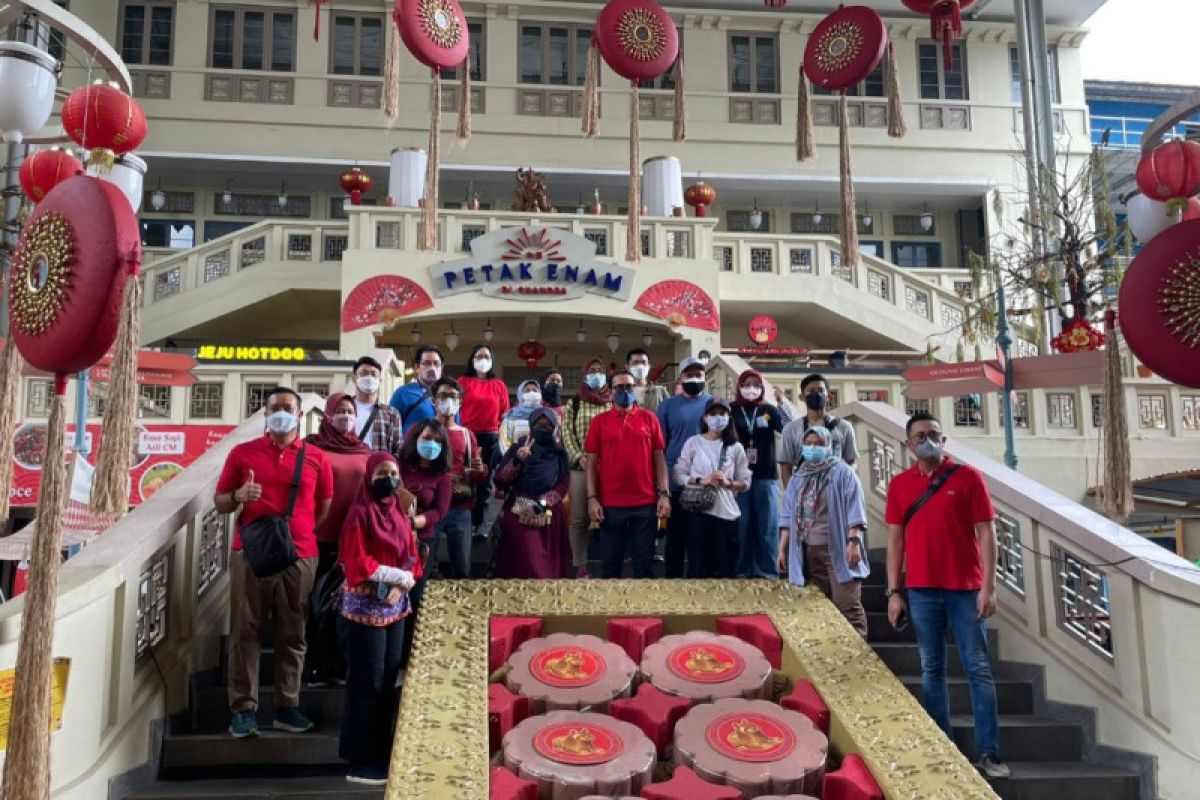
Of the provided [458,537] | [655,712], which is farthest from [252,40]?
A: [655,712]

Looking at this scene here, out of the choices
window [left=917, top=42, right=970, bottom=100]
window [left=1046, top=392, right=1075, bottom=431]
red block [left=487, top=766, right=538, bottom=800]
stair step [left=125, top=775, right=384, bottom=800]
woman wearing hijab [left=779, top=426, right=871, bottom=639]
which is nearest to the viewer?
red block [left=487, top=766, right=538, bottom=800]

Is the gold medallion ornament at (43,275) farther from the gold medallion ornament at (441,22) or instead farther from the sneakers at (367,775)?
the gold medallion ornament at (441,22)

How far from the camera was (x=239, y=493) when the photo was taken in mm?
4348

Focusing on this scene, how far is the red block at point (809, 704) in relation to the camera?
9.81 feet

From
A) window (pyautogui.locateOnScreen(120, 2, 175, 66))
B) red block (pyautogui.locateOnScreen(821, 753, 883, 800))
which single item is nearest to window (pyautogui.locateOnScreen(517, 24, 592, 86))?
window (pyautogui.locateOnScreen(120, 2, 175, 66))

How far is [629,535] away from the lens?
221 inches

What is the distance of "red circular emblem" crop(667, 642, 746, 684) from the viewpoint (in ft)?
10.3

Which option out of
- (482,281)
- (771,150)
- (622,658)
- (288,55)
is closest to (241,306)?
(482,281)

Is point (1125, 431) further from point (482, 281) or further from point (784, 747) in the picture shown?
point (482, 281)

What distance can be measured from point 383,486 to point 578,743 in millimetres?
1715

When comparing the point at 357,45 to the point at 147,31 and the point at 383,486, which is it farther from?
the point at 383,486

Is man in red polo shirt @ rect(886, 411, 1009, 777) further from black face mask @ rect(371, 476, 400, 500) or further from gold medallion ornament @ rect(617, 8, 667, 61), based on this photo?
gold medallion ornament @ rect(617, 8, 667, 61)

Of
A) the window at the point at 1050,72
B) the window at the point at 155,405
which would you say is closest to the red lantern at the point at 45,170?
the window at the point at 155,405

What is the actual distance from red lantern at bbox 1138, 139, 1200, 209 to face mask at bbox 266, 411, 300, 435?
5139mm
